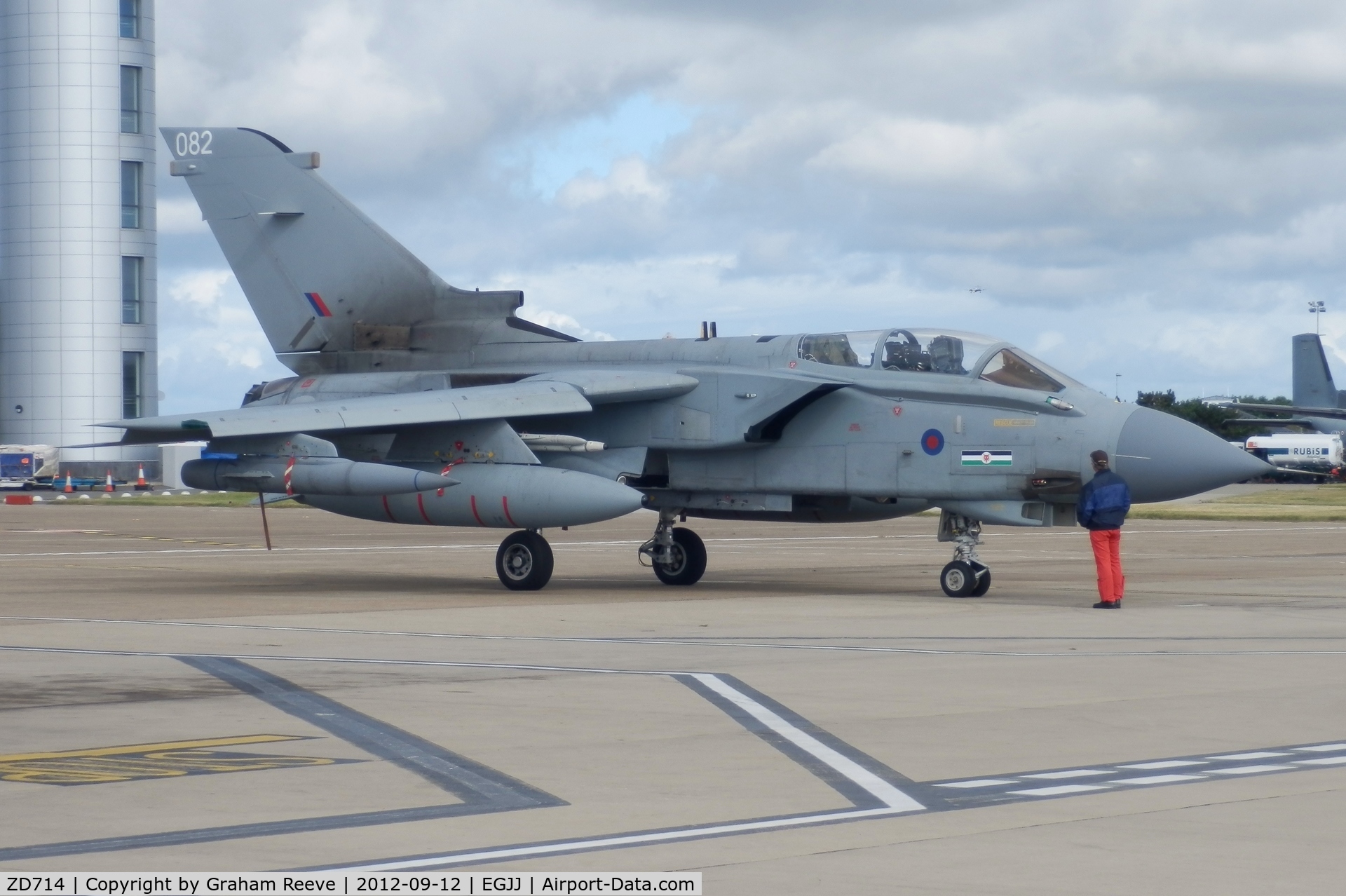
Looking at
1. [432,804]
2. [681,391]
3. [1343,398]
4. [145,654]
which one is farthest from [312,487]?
[1343,398]

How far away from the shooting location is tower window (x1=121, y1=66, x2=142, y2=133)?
236 ft

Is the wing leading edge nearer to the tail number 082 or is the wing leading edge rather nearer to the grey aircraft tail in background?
the tail number 082

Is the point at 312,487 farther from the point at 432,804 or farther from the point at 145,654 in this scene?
the point at 432,804

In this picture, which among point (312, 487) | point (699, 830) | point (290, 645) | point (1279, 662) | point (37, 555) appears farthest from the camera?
point (37, 555)

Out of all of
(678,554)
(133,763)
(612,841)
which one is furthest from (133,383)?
(612,841)

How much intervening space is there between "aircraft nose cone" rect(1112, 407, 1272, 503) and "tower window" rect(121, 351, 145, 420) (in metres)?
64.1

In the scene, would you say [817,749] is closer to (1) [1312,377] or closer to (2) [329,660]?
(2) [329,660]

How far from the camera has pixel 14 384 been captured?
7375 cm

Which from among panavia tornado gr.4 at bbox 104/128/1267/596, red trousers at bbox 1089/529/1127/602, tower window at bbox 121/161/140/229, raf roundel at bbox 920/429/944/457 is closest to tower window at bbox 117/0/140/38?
tower window at bbox 121/161/140/229

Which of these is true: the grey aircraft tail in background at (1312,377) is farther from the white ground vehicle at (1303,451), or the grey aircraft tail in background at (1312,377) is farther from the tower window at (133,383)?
the tower window at (133,383)

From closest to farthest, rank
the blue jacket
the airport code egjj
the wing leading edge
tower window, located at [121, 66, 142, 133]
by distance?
the airport code egjj < the blue jacket < the wing leading edge < tower window, located at [121, 66, 142, 133]

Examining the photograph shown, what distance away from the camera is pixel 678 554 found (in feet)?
68.6

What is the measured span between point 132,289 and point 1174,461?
211ft

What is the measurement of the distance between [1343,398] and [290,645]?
71.1m
